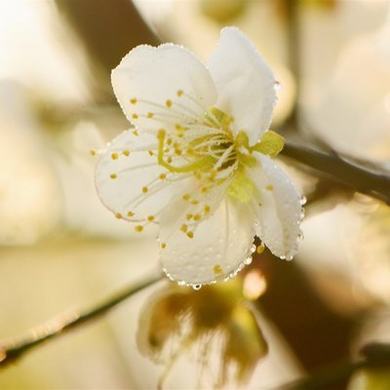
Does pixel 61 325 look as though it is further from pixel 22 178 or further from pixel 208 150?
pixel 22 178

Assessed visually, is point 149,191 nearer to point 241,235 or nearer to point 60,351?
point 241,235

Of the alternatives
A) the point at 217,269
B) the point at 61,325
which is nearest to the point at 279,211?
the point at 217,269

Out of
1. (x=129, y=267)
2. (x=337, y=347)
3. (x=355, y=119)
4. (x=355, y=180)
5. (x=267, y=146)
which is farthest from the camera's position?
(x=129, y=267)

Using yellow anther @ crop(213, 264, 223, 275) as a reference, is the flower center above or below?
above

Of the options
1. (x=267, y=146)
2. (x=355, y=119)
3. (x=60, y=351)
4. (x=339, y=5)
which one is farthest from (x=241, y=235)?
(x=60, y=351)

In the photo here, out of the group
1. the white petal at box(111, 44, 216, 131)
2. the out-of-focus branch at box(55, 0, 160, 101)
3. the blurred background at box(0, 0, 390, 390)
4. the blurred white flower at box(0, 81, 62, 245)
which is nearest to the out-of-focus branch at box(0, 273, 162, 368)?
the blurred background at box(0, 0, 390, 390)

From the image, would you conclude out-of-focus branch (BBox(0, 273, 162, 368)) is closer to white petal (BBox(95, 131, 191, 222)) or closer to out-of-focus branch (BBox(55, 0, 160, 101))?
white petal (BBox(95, 131, 191, 222))

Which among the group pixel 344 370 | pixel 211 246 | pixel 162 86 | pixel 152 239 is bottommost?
pixel 152 239
